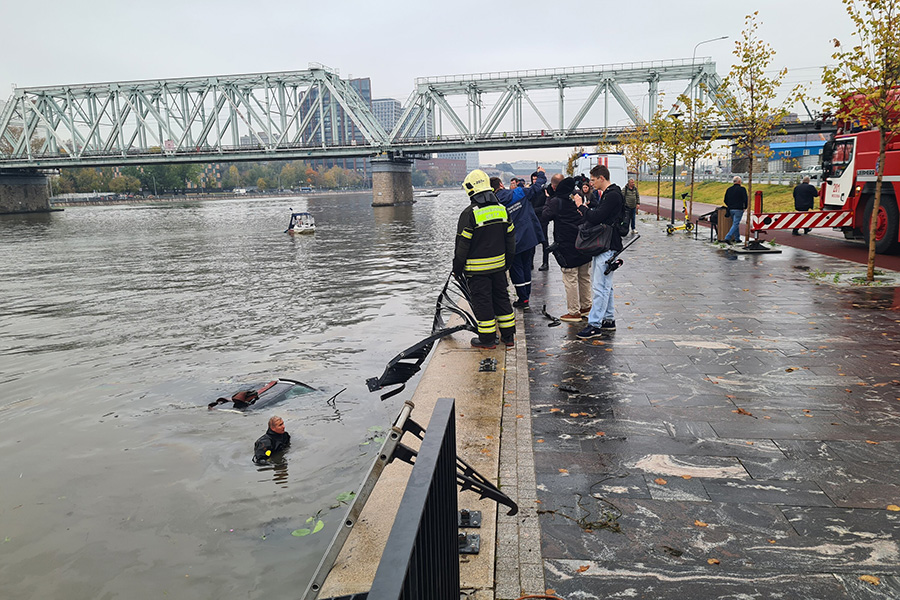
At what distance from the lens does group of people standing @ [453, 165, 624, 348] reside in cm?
768

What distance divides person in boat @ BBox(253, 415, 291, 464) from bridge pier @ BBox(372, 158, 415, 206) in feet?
238

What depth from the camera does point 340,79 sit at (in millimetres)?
92688

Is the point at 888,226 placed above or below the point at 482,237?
below

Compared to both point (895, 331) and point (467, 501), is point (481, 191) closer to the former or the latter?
point (467, 501)

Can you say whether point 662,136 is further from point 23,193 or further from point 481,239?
point 23,193

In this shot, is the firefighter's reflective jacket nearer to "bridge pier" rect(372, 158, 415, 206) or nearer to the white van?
the white van

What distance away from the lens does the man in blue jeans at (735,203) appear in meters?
17.5

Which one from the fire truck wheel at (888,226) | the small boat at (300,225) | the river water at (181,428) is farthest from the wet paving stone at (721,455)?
the small boat at (300,225)

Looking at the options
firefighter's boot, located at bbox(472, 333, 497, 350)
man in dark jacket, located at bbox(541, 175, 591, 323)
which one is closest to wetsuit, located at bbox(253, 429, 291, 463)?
firefighter's boot, located at bbox(472, 333, 497, 350)

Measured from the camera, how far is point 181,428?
7176 mm

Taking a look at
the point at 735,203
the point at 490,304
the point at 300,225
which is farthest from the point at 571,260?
the point at 300,225

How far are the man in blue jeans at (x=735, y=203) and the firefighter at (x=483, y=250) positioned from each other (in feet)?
39.2

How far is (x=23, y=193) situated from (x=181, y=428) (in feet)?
312

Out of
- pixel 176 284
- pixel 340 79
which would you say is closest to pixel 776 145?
pixel 340 79
